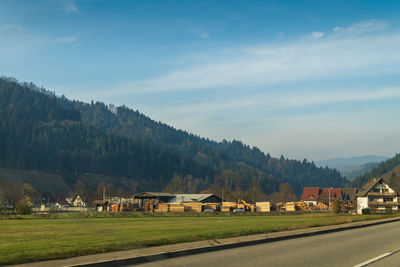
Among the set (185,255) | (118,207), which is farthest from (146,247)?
(118,207)

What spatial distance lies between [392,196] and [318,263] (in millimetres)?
124491

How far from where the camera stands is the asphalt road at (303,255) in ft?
48.0

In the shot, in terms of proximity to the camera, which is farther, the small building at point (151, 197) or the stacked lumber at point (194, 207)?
the small building at point (151, 197)

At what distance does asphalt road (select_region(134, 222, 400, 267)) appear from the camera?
1462 cm

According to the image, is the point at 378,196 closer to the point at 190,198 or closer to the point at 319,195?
the point at 319,195

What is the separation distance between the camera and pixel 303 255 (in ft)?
53.8

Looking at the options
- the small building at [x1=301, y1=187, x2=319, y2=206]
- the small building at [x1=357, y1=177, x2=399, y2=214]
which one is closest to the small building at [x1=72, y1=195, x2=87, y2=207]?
the small building at [x1=301, y1=187, x2=319, y2=206]

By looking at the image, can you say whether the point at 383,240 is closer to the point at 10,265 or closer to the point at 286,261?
the point at 286,261

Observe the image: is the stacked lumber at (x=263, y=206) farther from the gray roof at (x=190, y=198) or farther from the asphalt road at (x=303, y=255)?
the asphalt road at (x=303, y=255)

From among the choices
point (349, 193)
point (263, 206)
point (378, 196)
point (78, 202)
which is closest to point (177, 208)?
point (263, 206)

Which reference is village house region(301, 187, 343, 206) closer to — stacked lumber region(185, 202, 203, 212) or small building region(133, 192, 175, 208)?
small building region(133, 192, 175, 208)

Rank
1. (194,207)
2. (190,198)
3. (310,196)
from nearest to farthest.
Answer: (194,207), (190,198), (310,196)

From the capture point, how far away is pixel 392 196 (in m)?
128

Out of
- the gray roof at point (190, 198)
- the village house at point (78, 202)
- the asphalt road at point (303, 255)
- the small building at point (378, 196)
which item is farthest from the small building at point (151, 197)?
the asphalt road at point (303, 255)
